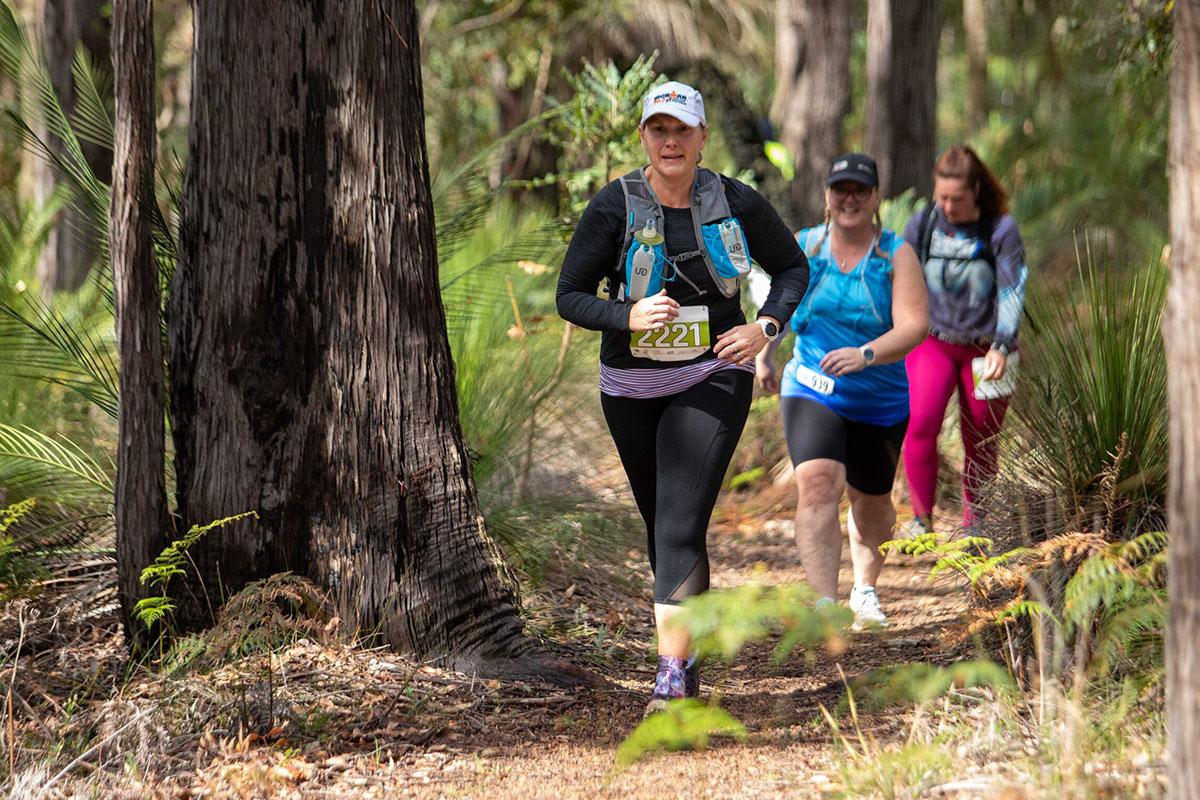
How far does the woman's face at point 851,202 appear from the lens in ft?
16.4

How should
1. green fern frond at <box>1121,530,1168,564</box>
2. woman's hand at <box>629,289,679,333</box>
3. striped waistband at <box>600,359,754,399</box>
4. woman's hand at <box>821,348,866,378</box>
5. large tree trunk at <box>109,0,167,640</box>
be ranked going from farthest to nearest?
woman's hand at <box>821,348,866,378</box>, large tree trunk at <box>109,0,167,640</box>, striped waistband at <box>600,359,754,399</box>, woman's hand at <box>629,289,679,333</box>, green fern frond at <box>1121,530,1168,564</box>

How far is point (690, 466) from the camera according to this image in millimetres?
4090

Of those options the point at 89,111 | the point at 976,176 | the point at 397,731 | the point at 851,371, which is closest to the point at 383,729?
the point at 397,731

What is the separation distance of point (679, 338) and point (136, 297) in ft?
5.65

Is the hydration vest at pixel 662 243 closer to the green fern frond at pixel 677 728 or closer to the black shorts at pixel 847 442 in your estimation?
the black shorts at pixel 847 442

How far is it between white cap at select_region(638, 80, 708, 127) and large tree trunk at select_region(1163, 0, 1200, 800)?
1732mm

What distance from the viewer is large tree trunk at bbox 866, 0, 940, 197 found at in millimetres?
11578

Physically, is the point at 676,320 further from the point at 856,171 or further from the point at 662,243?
the point at 856,171

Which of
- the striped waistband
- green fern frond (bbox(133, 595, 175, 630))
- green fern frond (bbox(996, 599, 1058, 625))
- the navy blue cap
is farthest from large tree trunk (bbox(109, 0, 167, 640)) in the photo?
green fern frond (bbox(996, 599, 1058, 625))

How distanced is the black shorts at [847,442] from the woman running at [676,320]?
0.91 metres

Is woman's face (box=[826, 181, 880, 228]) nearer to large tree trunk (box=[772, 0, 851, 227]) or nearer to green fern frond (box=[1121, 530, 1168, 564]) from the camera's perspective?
green fern frond (box=[1121, 530, 1168, 564])

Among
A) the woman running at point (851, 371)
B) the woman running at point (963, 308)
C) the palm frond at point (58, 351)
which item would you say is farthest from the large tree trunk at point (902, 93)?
the palm frond at point (58, 351)

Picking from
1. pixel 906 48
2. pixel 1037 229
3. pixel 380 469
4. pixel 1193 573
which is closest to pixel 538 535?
pixel 380 469

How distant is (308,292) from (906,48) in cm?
874
